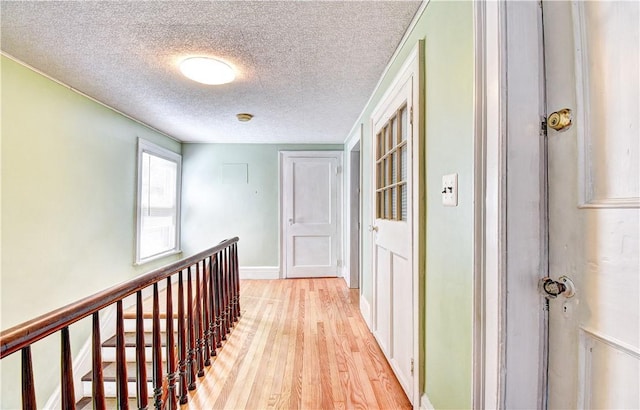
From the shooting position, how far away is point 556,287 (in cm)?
75

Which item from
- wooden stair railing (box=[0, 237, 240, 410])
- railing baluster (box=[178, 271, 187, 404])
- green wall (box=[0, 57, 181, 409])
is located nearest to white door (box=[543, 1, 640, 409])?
wooden stair railing (box=[0, 237, 240, 410])

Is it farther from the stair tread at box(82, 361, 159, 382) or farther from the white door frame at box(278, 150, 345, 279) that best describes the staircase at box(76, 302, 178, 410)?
the white door frame at box(278, 150, 345, 279)

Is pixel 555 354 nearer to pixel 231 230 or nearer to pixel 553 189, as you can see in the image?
pixel 553 189

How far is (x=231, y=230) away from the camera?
4422 millimetres

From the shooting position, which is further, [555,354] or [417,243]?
[417,243]

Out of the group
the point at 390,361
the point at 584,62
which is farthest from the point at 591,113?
the point at 390,361

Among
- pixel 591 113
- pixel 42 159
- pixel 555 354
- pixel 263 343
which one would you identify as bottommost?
pixel 263 343

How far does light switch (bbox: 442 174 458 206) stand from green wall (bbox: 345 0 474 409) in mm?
25

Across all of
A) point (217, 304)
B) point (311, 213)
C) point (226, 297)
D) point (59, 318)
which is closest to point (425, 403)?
point (59, 318)

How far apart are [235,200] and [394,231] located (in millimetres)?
3140

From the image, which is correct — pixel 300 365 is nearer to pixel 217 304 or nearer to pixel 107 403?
pixel 217 304

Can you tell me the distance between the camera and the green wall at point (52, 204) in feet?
6.33

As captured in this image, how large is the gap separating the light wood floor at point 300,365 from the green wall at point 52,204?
1394mm

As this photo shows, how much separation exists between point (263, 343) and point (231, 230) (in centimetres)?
239
